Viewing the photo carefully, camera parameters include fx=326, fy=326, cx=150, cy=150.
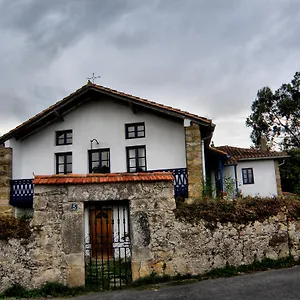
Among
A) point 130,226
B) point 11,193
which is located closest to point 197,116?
point 130,226

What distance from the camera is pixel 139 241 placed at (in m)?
8.27

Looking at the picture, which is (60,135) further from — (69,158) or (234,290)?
(234,290)

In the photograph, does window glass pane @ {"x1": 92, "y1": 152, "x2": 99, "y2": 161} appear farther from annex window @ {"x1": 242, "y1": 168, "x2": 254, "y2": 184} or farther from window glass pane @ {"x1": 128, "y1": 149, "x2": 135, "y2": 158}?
annex window @ {"x1": 242, "y1": 168, "x2": 254, "y2": 184}

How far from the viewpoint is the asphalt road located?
22.1 ft

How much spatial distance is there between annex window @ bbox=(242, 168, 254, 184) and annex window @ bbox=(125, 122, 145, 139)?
9.67 meters

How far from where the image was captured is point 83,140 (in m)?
16.1

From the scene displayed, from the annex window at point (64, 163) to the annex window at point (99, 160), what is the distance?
1.13 metres

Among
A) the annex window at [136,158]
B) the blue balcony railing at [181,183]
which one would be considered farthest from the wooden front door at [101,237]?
the annex window at [136,158]

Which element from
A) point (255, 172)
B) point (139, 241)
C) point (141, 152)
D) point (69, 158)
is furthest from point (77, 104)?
point (255, 172)

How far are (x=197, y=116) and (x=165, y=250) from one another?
7292 mm

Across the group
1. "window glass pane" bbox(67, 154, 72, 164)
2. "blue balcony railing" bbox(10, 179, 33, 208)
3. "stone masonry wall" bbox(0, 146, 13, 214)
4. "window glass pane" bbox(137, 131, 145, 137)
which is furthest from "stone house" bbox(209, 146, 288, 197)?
"stone masonry wall" bbox(0, 146, 13, 214)

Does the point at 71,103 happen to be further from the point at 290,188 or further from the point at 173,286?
the point at 290,188

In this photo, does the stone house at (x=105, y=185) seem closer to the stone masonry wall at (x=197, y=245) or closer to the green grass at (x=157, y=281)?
the stone masonry wall at (x=197, y=245)

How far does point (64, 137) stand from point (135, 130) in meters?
3.71
